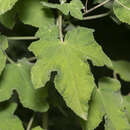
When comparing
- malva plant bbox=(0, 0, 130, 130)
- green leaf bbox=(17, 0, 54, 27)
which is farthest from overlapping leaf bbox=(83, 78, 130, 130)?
green leaf bbox=(17, 0, 54, 27)

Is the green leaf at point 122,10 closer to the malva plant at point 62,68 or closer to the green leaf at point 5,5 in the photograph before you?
the malva plant at point 62,68

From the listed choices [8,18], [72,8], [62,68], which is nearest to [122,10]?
[72,8]

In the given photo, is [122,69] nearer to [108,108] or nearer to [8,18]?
[108,108]

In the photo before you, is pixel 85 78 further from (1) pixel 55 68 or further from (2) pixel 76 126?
(2) pixel 76 126

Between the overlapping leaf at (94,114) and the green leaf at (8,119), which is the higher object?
the overlapping leaf at (94,114)

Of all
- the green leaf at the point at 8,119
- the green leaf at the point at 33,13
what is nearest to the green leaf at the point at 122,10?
the green leaf at the point at 33,13

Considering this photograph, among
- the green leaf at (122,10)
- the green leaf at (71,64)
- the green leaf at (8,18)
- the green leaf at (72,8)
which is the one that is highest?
the green leaf at (72,8)

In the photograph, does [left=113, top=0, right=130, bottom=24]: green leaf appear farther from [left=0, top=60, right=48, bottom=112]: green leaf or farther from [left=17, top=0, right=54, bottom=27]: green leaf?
[left=0, top=60, right=48, bottom=112]: green leaf
